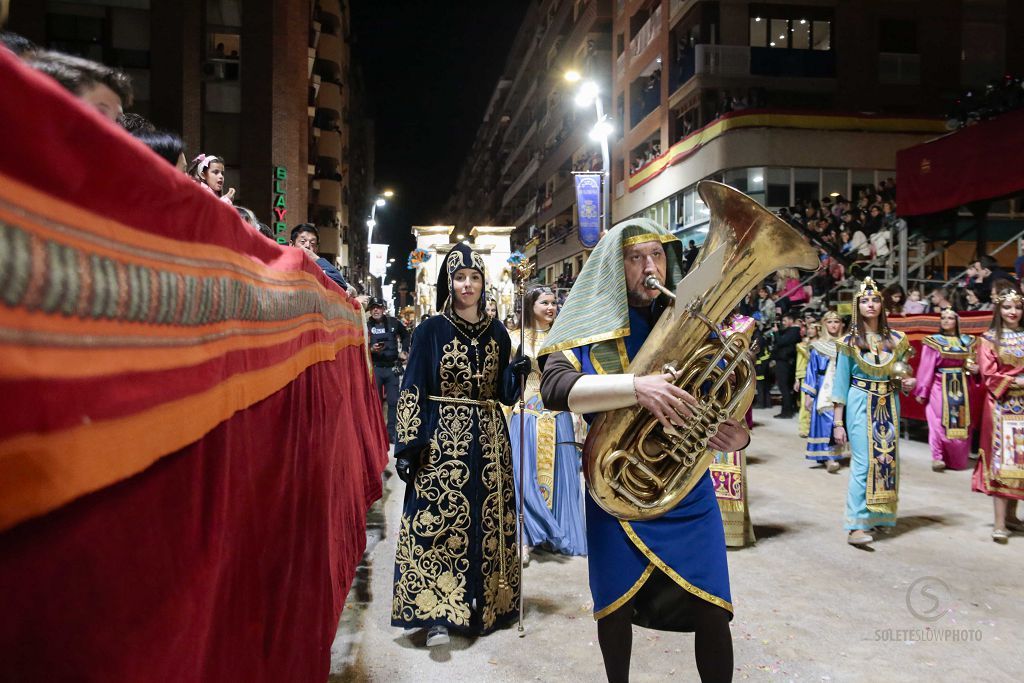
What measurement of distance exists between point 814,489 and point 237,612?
25.8 ft

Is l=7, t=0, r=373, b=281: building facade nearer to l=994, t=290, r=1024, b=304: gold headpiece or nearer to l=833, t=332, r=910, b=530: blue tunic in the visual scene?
l=833, t=332, r=910, b=530: blue tunic

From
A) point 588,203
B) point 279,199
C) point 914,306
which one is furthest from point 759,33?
point 279,199

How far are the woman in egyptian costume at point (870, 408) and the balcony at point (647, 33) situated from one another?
25606 millimetres

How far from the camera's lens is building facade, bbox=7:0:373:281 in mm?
18922

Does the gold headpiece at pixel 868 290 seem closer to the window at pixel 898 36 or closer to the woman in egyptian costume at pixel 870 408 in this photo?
the woman in egyptian costume at pixel 870 408

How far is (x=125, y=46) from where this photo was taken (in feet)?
63.4

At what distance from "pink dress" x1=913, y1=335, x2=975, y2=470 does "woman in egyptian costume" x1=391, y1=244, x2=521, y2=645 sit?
7550 millimetres

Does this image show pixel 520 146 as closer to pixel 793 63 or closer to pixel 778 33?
pixel 778 33

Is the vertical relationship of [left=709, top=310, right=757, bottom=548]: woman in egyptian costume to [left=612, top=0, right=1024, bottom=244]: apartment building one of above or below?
below

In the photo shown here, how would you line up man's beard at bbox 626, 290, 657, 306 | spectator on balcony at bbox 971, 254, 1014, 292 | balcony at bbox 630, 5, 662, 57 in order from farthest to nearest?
balcony at bbox 630, 5, 662, 57, spectator on balcony at bbox 971, 254, 1014, 292, man's beard at bbox 626, 290, 657, 306

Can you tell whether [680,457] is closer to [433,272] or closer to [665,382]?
[665,382]

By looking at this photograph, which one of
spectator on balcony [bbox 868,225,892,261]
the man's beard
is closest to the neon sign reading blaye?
spectator on balcony [bbox 868,225,892,261]

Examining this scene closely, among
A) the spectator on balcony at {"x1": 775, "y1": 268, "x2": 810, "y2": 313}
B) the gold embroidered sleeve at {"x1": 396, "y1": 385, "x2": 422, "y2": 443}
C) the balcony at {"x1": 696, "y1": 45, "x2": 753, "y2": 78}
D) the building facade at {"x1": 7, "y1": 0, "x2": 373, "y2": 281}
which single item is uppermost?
the balcony at {"x1": 696, "y1": 45, "x2": 753, "y2": 78}

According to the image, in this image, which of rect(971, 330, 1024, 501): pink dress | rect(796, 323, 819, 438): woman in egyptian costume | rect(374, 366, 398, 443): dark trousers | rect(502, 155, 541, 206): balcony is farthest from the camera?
rect(502, 155, 541, 206): balcony
